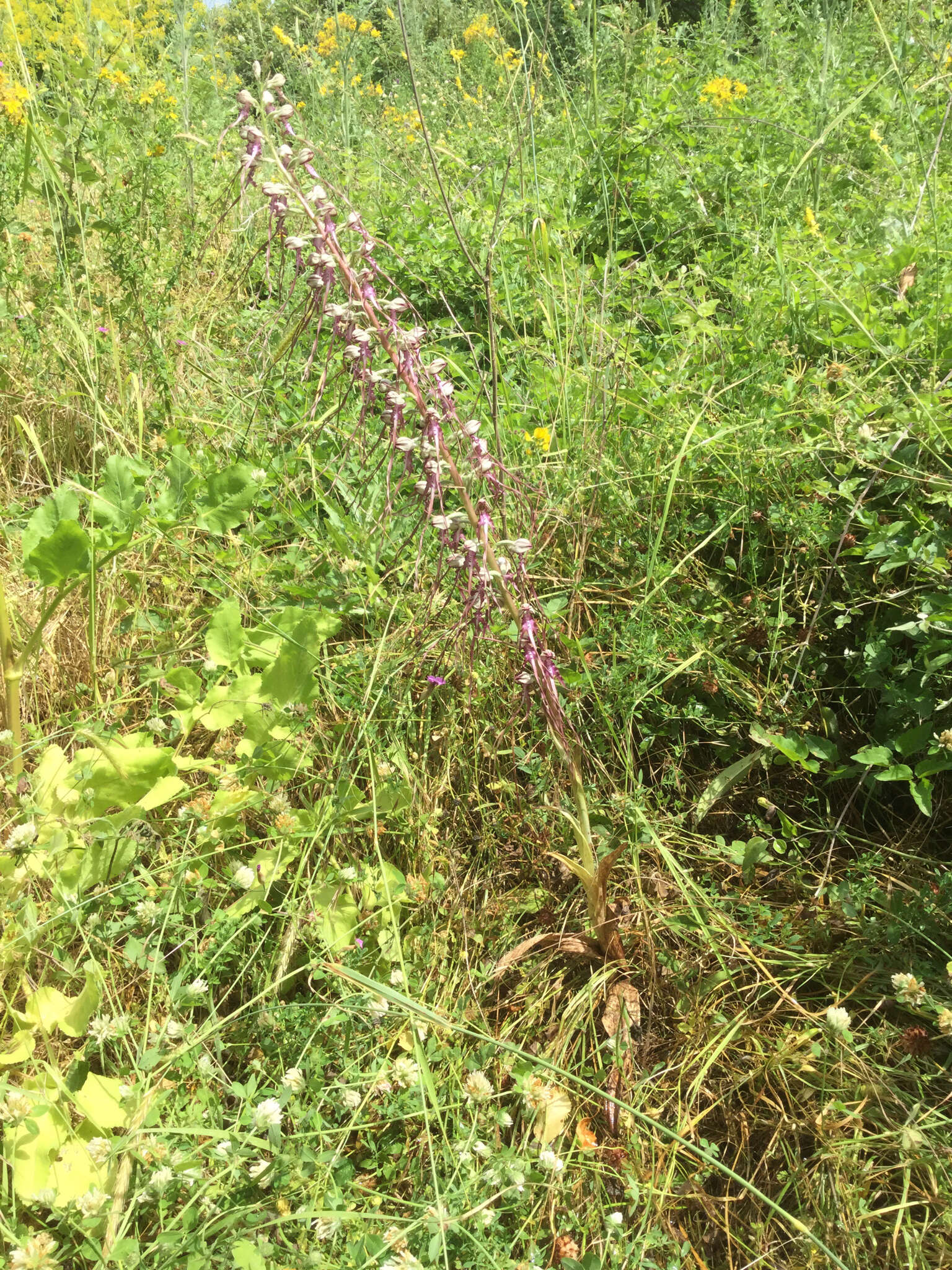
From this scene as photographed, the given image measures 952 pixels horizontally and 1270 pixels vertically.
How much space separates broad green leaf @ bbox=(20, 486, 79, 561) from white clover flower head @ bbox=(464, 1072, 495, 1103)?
1100mm

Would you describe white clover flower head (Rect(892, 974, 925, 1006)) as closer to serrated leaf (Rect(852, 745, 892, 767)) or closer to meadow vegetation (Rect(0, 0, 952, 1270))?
meadow vegetation (Rect(0, 0, 952, 1270))

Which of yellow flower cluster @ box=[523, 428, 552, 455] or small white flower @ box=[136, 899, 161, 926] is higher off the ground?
yellow flower cluster @ box=[523, 428, 552, 455]

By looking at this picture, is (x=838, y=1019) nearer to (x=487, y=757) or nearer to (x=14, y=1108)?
(x=487, y=757)

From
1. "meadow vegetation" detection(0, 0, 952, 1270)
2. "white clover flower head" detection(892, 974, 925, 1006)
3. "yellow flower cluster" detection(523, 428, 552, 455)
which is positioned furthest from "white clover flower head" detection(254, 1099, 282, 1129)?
"yellow flower cluster" detection(523, 428, 552, 455)

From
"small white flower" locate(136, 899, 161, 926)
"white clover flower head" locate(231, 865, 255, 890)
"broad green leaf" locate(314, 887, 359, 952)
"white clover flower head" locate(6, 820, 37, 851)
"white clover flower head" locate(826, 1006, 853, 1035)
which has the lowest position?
"white clover flower head" locate(826, 1006, 853, 1035)

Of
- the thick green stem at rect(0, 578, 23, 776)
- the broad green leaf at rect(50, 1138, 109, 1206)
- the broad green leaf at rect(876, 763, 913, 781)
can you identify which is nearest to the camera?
the broad green leaf at rect(50, 1138, 109, 1206)

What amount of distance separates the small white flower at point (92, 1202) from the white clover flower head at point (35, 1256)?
0.04 m

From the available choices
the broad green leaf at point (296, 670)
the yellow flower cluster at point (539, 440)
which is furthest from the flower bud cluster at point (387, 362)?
the yellow flower cluster at point (539, 440)

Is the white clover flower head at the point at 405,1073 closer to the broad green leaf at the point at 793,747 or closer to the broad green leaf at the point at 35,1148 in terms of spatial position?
the broad green leaf at the point at 35,1148

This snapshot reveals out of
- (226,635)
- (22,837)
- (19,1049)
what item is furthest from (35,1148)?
(226,635)

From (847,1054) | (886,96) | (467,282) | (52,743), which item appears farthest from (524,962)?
(886,96)

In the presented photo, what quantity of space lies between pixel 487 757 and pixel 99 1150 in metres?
0.88

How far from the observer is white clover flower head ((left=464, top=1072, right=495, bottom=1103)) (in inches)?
49.0

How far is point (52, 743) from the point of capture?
1.73 m
